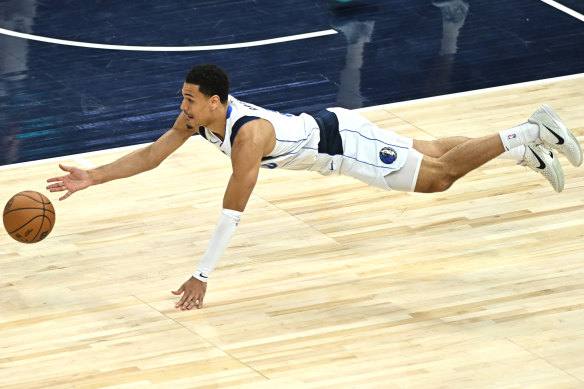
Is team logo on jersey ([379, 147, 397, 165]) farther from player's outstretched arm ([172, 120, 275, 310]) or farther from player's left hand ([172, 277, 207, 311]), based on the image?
player's left hand ([172, 277, 207, 311])

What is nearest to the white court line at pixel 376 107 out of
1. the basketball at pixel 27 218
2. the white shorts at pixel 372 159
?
the basketball at pixel 27 218

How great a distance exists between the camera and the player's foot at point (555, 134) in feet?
27.1

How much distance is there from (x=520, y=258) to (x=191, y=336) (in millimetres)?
2448

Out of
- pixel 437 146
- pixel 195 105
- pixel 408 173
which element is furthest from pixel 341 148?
pixel 195 105

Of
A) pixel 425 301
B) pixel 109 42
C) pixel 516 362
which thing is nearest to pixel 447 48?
pixel 109 42

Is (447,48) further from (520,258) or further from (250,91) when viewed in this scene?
(520,258)

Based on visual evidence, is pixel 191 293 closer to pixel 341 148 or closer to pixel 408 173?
pixel 341 148

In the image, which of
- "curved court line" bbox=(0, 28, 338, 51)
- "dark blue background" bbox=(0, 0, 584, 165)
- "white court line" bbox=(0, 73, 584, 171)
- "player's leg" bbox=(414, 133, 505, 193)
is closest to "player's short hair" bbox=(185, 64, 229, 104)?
"player's leg" bbox=(414, 133, 505, 193)

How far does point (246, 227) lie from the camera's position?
894 cm

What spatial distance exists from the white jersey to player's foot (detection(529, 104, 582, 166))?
926 millimetres

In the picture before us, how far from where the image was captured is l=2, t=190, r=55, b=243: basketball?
7809 mm

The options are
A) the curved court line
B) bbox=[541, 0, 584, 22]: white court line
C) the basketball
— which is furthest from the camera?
bbox=[541, 0, 584, 22]: white court line

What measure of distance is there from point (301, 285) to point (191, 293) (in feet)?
2.78

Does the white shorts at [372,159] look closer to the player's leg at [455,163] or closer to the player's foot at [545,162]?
the player's leg at [455,163]
